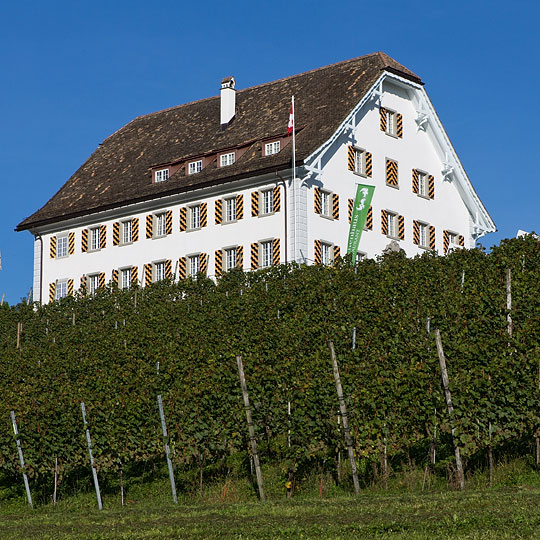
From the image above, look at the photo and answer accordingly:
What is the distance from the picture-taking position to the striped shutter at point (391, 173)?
54.6 metres

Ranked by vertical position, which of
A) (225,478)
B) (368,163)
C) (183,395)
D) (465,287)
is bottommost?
(225,478)

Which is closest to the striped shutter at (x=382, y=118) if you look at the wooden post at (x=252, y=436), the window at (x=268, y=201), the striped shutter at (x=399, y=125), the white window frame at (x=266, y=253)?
the striped shutter at (x=399, y=125)

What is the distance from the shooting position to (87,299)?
49.1 meters

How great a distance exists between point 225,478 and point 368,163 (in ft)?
99.7

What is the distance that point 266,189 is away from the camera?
2009 inches

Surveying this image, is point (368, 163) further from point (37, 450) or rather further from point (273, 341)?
point (37, 450)

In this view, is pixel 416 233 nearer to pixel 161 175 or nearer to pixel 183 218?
pixel 183 218

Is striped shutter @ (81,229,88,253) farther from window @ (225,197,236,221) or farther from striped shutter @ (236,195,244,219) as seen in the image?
striped shutter @ (236,195,244,219)

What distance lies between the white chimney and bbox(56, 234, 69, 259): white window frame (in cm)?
970

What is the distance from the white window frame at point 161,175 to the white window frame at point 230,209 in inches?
208

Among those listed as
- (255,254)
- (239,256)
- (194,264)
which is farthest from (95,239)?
(255,254)

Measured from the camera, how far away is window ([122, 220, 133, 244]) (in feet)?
185

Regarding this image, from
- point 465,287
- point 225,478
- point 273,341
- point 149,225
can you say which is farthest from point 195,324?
point 149,225

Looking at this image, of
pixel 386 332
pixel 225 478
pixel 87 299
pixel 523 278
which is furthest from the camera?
pixel 87 299
